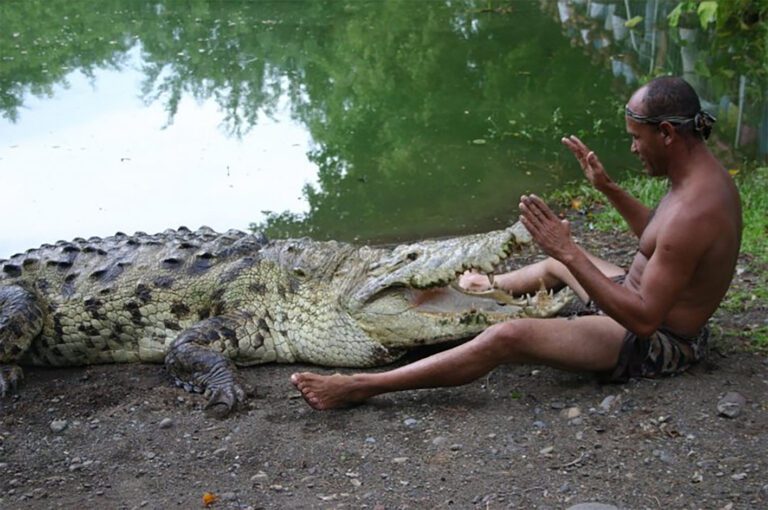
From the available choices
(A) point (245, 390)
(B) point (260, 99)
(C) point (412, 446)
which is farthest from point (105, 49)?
(C) point (412, 446)

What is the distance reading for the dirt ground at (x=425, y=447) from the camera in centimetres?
322

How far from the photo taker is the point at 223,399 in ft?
13.6

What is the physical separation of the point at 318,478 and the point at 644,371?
1409mm

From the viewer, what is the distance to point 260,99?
1016 centimetres

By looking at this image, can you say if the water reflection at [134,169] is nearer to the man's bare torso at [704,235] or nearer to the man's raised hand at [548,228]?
the man's raised hand at [548,228]

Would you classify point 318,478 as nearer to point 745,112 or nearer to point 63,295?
point 63,295

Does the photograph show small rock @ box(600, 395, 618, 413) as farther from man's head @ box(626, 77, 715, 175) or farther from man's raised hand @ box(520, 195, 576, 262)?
man's head @ box(626, 77, 715, 175)

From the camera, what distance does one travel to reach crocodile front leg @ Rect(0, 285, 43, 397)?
4.61m

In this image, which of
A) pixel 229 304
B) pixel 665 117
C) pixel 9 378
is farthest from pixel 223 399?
pixel 665 117

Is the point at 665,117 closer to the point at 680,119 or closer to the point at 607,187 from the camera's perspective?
the point at 680,119

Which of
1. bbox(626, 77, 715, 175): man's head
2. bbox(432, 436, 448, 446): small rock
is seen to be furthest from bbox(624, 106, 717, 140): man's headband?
bbox(432, 436, 448, 446): small rock

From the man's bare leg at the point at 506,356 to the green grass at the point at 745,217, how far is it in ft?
2.74

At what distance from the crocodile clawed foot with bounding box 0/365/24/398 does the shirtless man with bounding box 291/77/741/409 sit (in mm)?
1511

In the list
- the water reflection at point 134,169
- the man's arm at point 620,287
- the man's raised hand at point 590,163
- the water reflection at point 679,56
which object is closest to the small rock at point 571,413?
the man's arm at point 620,287
